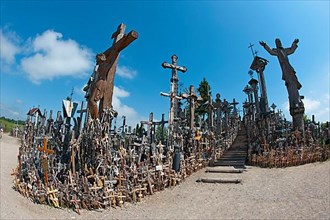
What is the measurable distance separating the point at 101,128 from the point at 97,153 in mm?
773

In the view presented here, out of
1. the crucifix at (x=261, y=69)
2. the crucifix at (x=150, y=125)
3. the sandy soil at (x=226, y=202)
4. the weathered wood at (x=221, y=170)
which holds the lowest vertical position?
the sandy soil at (x=226, y=202)

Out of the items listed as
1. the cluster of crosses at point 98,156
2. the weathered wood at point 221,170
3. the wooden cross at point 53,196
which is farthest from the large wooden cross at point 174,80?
the wooden cross at point 53,196

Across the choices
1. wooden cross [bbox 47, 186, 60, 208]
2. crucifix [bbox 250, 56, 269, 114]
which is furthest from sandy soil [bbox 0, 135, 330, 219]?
crucifix [bbox 250, 56, 269, 114]

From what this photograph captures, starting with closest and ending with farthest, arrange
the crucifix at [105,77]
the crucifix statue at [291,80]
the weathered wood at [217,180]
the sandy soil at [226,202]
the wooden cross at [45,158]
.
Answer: the sandy soil at [226,202]
the wooden cross at [45,158]
the crucifix at [105,77]
the weathered wood at [217,180]
the crucifix statue at [291,80]

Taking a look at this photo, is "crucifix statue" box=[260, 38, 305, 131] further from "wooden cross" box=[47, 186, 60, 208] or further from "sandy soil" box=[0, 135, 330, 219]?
"wooden cross" box=[47, 186, 60, 208]

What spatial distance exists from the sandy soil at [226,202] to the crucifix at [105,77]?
3.08 meters

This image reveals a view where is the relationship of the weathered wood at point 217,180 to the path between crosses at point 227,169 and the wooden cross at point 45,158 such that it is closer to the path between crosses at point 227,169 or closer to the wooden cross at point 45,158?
the path between crosses at point 227,169

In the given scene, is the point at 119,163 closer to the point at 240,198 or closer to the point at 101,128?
the point at 101,128

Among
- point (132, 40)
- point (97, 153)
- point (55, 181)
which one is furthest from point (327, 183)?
point (55, 181)

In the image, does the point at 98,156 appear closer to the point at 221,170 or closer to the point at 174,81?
the point at 221,170

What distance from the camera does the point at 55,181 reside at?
6.68 meters

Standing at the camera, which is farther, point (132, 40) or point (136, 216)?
point (132, 40)

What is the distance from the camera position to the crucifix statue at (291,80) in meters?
11.6

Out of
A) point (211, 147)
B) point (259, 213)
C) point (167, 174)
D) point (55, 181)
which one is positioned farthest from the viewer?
point (211, 147)
